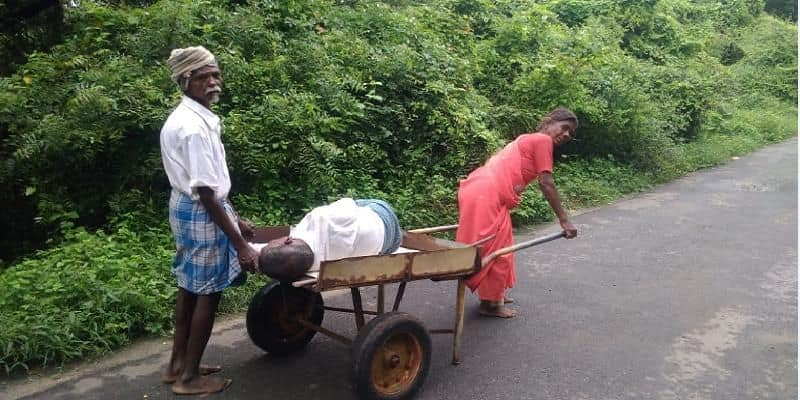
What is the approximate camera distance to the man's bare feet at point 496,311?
5113mm

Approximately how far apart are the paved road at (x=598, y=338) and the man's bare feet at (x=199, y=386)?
0.05m

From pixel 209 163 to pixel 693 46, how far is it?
17.6 m

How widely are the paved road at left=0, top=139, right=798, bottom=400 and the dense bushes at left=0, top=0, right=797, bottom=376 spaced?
766 millimetres

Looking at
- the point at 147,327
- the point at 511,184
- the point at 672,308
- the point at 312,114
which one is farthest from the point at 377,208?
the point at 312,114

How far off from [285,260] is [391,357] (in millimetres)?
787

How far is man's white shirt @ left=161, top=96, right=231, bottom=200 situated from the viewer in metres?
3.31

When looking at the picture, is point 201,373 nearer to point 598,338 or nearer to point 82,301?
point 82,301

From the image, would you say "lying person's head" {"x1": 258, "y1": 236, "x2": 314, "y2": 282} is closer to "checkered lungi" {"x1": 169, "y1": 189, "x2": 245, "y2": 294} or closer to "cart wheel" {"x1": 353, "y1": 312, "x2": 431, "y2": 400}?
"checkered lungi" {"x1": 169, "y1": 189, "x2": 245, "y2": 294}

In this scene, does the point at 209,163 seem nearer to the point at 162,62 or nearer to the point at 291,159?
the point at 291,159

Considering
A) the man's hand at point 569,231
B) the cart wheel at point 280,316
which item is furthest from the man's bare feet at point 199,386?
the man's hand at point 569,231

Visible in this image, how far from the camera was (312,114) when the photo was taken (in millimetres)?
6836

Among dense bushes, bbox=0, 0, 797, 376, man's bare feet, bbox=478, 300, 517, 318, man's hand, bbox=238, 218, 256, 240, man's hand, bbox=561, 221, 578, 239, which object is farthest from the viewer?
A: man's bare feet, bbox=478, 300, 517, 318

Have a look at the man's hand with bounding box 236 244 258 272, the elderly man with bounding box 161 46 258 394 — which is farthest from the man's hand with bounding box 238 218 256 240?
the man's hand with bounding box 236 244 258 272

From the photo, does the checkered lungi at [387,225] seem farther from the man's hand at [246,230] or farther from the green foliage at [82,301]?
the green foliage at [82,301]
